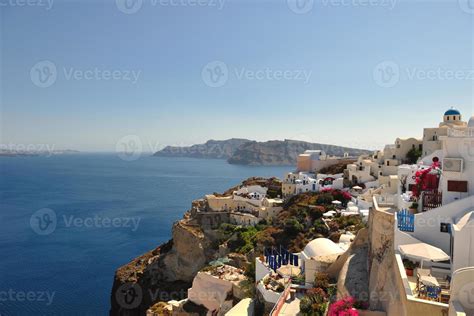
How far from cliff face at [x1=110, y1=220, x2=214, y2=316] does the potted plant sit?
31.2 metres

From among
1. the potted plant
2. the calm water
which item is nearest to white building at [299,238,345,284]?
the potted plant

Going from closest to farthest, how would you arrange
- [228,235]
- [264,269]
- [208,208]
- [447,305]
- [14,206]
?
[447,305], [264,269], [228,235], [208,208], [14,206]

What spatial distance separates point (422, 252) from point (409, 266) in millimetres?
683

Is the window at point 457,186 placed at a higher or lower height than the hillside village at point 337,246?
higher

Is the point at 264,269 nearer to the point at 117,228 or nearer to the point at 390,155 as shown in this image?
the point at 390,155

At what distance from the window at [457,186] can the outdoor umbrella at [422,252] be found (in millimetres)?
3202

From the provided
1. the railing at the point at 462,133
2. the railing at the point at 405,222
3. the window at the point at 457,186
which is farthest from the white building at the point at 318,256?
the railing at the point at 462,133

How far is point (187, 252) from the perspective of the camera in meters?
42.7

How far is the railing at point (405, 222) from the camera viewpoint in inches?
564

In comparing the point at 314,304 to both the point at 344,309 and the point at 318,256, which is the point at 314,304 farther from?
the point at 318,256

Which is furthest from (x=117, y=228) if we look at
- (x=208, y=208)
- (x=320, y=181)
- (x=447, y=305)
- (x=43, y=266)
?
(x=447, y=305)

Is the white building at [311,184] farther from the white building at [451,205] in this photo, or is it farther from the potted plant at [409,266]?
the potted plant at [409,266]

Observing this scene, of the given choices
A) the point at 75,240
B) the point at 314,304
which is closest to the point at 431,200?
the point at 314,304

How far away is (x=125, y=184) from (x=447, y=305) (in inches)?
5648
